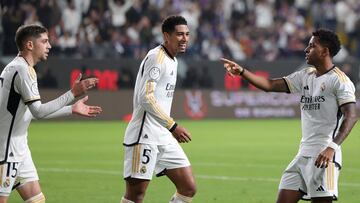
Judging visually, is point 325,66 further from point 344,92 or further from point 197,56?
point 197,56

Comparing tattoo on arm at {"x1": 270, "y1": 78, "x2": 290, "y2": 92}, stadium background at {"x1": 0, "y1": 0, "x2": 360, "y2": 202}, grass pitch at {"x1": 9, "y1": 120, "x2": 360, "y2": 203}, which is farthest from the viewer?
stadium background at {"x1": 0, "y1": 0, "x2": 360, "y2": 202}

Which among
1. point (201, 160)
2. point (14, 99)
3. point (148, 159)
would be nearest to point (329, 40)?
point (148, 159)

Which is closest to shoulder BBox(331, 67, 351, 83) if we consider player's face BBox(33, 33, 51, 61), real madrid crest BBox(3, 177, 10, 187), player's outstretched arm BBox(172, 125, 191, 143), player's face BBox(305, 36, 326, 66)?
player's face BBox(305, 36, 326, 66)

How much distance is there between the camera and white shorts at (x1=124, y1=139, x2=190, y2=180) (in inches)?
337

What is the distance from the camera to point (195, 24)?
89.4ft

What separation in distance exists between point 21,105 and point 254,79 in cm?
231

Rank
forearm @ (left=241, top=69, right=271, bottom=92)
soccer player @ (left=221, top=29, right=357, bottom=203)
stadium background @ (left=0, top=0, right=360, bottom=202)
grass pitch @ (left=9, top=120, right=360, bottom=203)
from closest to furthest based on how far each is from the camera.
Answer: soccer player @ (left=221, top=29, right=357, bottom=203)
forearm @ (left=241, top=69, right=271, bottom=92)
grass pitch @ (left=9, top=120, right=360, bottom=203)
stadium background @ (left=0, top=0, right=360, bottom=202)

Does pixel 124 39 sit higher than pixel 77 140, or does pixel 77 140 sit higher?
pixel 124 39

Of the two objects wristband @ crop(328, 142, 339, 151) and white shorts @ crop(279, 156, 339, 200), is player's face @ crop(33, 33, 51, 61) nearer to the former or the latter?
white shorts @ crop(279, 156, 339, 200)

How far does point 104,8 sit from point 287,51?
6.56m

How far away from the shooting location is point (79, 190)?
39.6 feet

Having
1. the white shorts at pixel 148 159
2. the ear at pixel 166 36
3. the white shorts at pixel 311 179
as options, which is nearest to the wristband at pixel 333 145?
the white shorts at pixel 311 179

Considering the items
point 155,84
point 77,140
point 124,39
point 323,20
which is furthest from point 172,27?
point 323,20

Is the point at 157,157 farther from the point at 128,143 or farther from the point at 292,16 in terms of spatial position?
the point at 292,16
